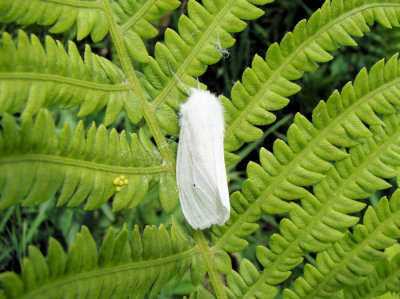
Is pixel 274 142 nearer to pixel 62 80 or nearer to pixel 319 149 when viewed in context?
pixel 319 149

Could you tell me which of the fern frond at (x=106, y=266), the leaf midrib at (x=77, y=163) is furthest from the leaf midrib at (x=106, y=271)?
the leaf midrib at (x=77, y=163)

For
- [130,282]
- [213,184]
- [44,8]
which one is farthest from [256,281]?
[44,8]

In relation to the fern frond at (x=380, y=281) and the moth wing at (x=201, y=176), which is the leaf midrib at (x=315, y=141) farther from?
the fern frond at (x=380, y=281)

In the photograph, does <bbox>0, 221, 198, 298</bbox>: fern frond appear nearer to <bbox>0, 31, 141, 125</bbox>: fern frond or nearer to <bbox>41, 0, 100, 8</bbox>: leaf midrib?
<bbox>0, 31, 141, 125</bbox>: fern frond

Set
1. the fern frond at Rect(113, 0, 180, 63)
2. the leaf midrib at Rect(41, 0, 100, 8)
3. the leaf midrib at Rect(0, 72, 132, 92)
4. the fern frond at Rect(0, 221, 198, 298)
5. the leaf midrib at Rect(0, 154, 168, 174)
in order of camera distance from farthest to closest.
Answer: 1. the fern frond at Rect(113, 0, 180, 63)
2. the leaf midrib at Rect(41, 0, 100, 8)
3. the leaf midrib at Rect(0, 72, 132, 92)
4. the leaf midrib at Rect(0, 154, 168, 174)
5. the fern frond at Rect(0, 221, 198, 298)

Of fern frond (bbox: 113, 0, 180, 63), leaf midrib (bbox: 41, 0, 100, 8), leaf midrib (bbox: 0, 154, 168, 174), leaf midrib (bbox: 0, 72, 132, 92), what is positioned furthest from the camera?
fern frond (bbox: 113, 0, 180, 63)

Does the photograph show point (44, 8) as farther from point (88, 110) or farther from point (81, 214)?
point (81, 214)

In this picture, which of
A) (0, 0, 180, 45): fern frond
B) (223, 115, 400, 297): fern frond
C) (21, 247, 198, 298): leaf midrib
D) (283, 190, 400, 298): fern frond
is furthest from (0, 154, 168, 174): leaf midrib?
(283, 190, 400, 298): fern frond
